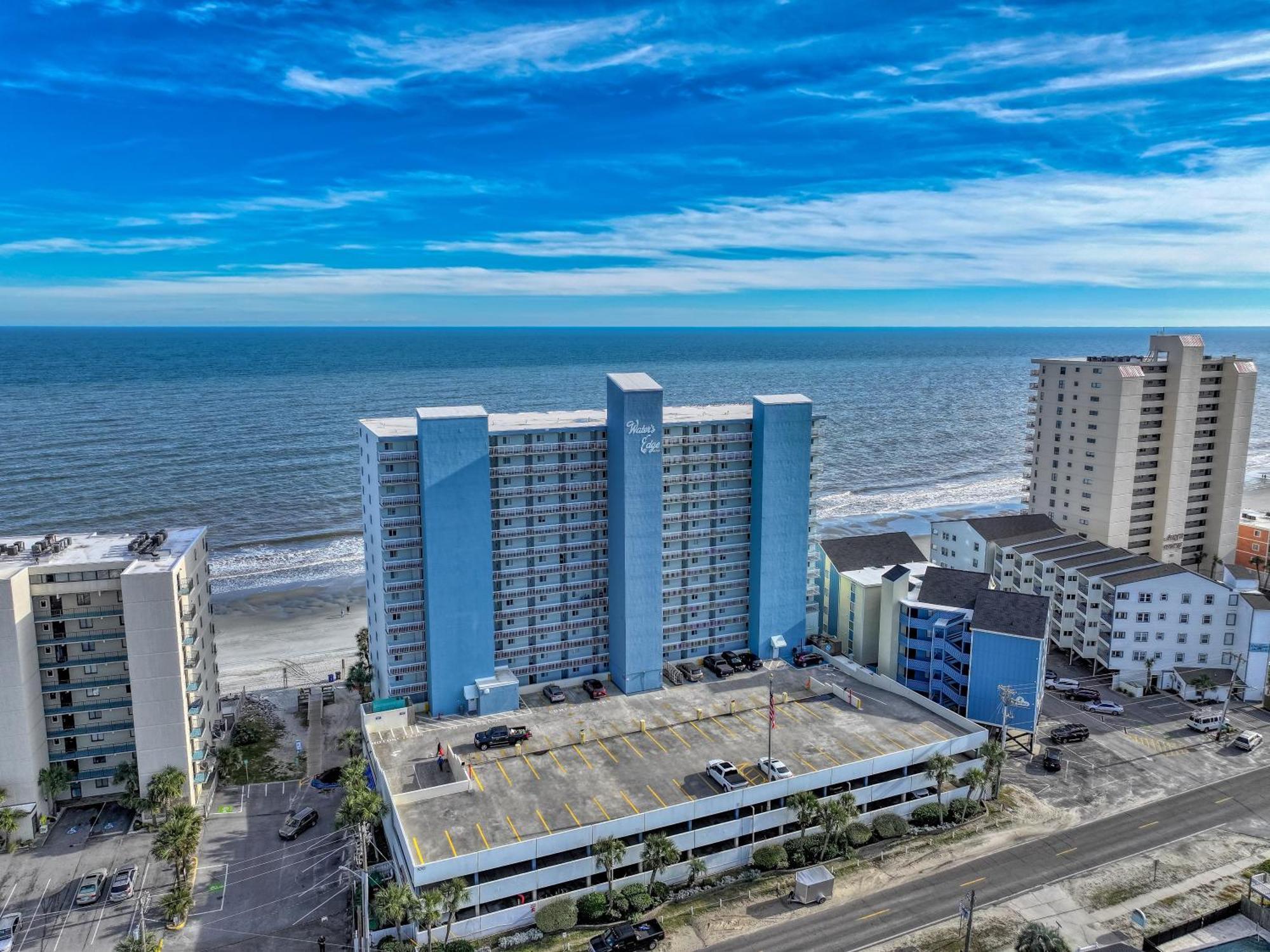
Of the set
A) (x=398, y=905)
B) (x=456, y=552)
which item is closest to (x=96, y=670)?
(x=456, y=552)

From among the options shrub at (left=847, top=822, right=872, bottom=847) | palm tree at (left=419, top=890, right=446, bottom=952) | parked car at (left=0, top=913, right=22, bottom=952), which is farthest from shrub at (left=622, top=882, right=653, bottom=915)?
parked car at (left=0, top=913, right=22, bottom=952)

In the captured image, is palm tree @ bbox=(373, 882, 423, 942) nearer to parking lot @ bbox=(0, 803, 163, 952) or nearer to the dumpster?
parking lot @ bbox=(0, 803, 163, 952)

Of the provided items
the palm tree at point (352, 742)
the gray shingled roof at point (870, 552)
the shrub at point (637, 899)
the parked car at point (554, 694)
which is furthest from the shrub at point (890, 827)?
the palm tree at point (352, 742)

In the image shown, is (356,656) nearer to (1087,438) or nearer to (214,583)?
(214,583)

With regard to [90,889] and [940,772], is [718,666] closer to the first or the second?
[940,772]

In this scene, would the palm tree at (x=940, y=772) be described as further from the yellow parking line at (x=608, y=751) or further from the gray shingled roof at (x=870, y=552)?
the gray shingled roof at (x=870, y=552)

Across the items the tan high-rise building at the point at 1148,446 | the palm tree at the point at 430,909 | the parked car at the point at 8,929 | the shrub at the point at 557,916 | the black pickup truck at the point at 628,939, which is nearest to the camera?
the palm tree at the point at 430,909

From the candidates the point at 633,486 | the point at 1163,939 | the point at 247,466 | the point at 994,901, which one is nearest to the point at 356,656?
the point at 633,486
